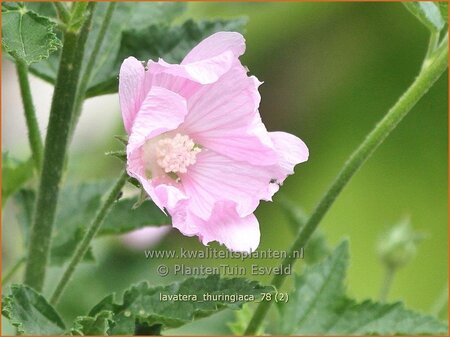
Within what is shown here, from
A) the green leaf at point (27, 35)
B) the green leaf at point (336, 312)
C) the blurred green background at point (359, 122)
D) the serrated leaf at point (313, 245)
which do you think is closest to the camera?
the green leaf at point (27, 35)

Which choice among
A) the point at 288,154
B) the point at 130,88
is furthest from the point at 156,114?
the point at 288,154

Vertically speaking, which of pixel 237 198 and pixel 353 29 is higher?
pixel 353 29

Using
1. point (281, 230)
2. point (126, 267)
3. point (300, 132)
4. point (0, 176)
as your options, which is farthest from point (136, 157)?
point (300, 132)

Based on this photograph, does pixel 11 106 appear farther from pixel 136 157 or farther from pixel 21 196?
pixel 136 157

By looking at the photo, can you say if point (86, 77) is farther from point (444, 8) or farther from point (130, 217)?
point (444, 8)

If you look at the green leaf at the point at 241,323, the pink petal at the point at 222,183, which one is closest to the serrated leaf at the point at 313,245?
the green leaf at the point at 241,323

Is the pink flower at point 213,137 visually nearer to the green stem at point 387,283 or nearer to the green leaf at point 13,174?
the green leaf at point 13,174

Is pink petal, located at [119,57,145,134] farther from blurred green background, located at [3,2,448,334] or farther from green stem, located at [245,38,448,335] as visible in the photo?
blurred green background, located at [3,2,448,334]
